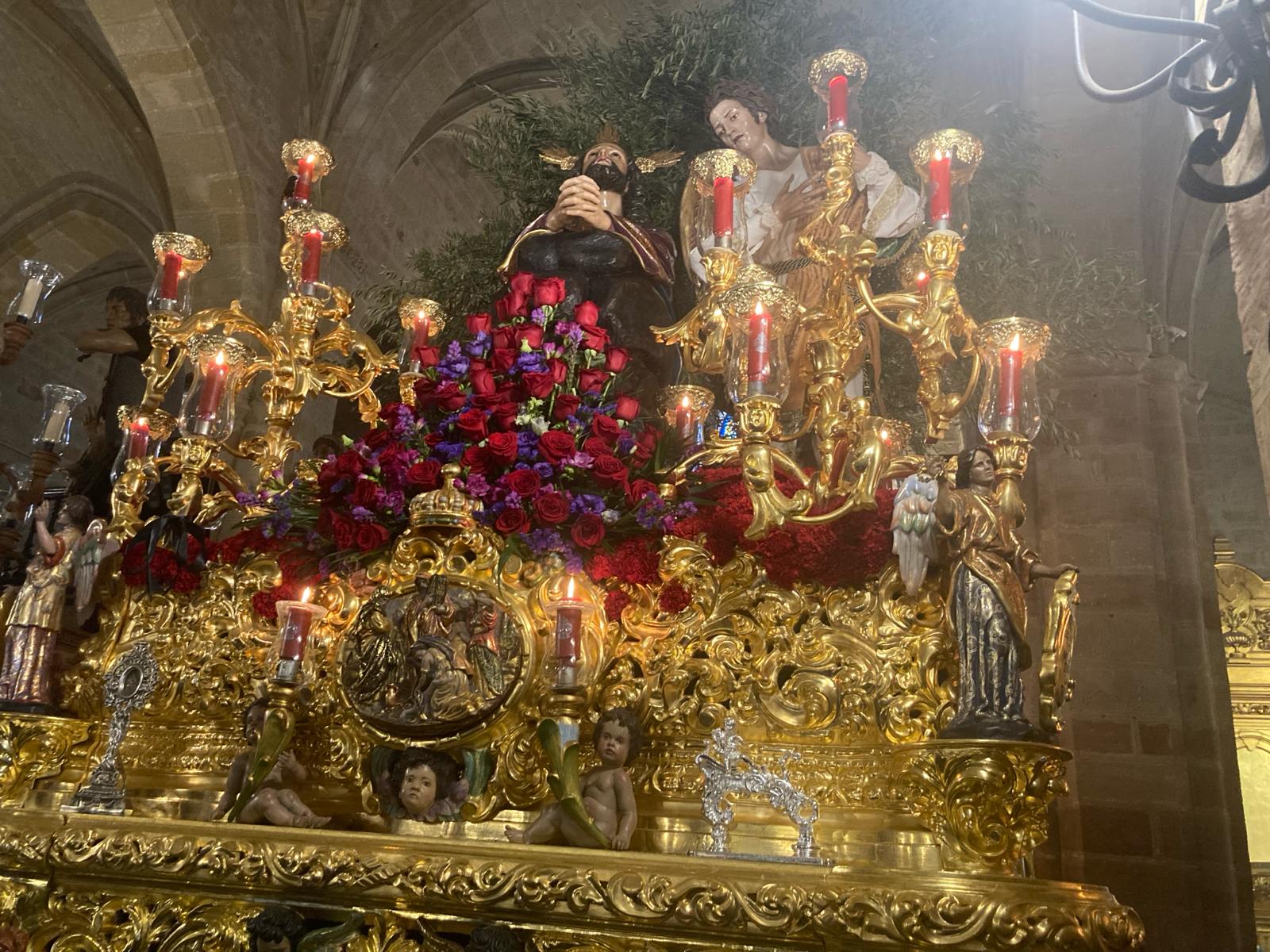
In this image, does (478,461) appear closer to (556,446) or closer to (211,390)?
(556,446)

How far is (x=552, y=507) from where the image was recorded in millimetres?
2949

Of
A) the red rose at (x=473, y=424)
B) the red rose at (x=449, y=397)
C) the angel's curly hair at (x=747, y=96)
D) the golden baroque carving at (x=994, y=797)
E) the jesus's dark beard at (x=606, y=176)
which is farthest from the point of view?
the angel's curly hair at (x=747, y=96)

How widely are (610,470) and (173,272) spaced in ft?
5.61

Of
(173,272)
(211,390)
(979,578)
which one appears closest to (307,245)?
(173,272)

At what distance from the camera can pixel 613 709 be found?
263 cm

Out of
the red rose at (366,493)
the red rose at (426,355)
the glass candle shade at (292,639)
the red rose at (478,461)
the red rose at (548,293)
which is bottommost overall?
the glass candle shade at (292,639)

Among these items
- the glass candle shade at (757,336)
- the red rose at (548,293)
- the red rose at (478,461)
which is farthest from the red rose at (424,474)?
the glass candle shade at (757,336)

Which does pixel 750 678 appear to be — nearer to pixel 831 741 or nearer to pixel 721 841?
pixel 831 741

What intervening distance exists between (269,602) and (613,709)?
122 centimetres

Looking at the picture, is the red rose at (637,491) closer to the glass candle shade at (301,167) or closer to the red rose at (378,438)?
the red rose at (378,438)

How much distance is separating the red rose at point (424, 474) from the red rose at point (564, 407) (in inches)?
15.7

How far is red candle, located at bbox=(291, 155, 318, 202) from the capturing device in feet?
12.4

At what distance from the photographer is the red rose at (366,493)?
314 centimetres

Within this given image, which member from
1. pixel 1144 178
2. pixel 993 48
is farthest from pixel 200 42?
pixel 1144 178
